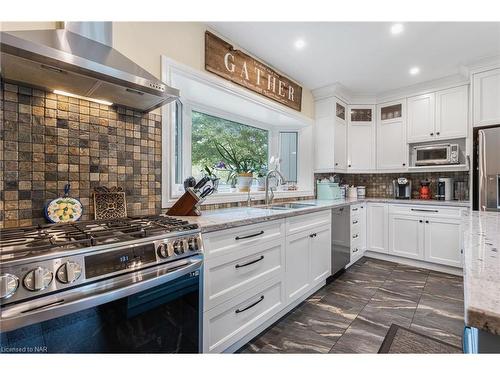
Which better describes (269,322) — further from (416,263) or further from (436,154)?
(436,154)

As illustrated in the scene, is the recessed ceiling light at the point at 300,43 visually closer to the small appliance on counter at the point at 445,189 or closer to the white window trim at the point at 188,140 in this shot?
the white window trim at the point at 188,140

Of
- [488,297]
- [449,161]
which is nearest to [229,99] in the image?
[488,297]

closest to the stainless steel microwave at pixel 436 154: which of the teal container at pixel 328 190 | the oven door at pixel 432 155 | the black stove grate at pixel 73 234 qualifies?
the oven door at pixel 432 155

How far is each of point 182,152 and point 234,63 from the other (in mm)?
961

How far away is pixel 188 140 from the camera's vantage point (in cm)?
230

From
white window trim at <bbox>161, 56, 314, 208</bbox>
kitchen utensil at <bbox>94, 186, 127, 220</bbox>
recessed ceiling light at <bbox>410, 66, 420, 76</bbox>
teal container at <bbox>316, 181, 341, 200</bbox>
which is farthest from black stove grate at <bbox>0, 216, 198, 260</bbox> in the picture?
recessed ceiling light at <bbox>410, 66, 420, 76</bbox>

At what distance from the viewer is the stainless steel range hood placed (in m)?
0.93

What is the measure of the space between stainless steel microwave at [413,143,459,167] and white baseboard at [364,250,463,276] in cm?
130

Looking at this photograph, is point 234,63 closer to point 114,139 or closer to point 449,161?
point 114,139

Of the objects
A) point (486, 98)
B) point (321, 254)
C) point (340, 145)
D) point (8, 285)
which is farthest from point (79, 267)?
point (486, 98)

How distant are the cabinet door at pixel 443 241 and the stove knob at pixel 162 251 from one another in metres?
3.25

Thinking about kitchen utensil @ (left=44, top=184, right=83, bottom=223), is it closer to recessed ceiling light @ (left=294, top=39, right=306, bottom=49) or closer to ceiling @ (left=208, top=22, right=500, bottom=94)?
ceiling @ (left=208, top=22, right=500, bottom=94)
